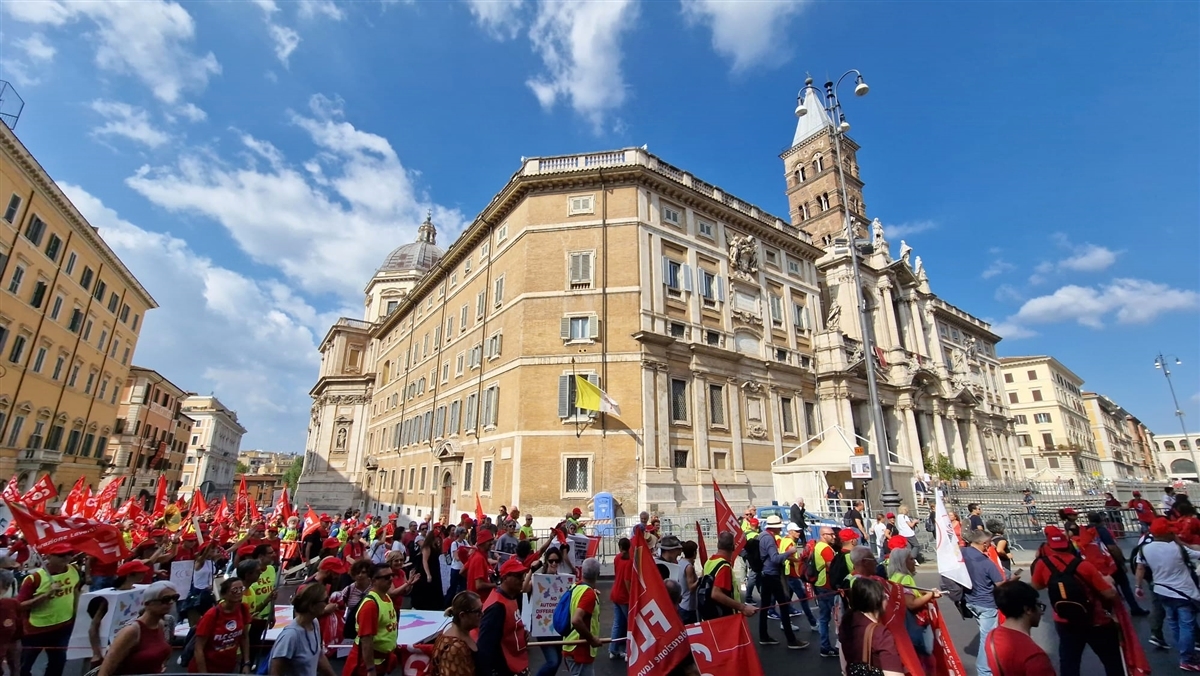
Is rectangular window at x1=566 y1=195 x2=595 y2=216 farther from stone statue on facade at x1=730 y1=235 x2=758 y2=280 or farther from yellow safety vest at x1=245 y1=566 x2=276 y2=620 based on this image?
yellow safety vest at x1=245 y1=566 x2=276 y2=620

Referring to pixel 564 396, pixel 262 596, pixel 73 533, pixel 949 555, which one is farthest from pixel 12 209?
pixel 949 555

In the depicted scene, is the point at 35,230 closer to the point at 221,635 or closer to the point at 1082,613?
the point at 221,635

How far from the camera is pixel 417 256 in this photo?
190ft

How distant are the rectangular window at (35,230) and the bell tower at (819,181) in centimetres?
4819

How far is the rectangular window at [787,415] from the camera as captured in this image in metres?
25.7

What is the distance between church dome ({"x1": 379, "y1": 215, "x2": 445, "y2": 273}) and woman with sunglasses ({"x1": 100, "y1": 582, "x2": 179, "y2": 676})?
54.0 m

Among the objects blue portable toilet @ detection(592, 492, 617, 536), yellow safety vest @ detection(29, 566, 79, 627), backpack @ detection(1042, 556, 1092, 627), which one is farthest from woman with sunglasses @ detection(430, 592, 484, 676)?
blue portable toilet @ detection(592, 492, 617, 536)

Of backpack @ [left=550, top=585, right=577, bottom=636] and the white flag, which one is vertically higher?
the white flag

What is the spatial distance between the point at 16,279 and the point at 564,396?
25.8 metres

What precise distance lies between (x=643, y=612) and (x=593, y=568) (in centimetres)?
156

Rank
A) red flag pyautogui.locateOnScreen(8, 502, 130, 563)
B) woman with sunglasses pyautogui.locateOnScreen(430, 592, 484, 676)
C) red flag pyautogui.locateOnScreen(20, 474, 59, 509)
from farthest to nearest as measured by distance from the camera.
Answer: red flag pyautogui.locateOnScreen(20, 474, 59, 509)
red flag pyautogui.locateOnScreen(8, 502, 130, 563)
woman with sunglasses pyautogui.locateOnScreen(430, 592, 484, 676)

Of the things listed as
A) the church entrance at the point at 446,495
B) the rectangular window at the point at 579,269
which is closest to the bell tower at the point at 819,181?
the rectangular window at the point at 579,269

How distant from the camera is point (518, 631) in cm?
421

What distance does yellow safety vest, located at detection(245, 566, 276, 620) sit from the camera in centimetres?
563
